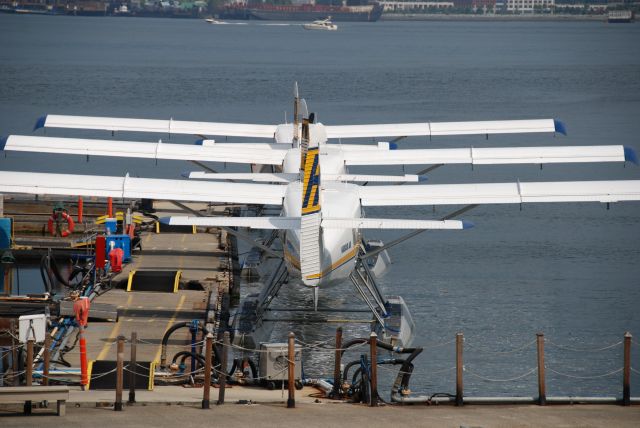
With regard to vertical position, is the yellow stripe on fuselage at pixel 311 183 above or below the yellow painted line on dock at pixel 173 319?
above

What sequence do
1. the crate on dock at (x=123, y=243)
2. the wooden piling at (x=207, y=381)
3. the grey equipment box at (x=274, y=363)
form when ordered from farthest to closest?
1. the crate on dock at (x=123, y=243)
2. the grey equipment box at (x=274, y=363)
3. the wooden piling at (x=207, y=381)

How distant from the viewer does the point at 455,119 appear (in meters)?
81.1

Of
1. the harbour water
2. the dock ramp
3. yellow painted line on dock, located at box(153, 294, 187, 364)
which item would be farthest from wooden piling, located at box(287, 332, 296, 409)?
the dock ramp

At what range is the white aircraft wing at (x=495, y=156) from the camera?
3556cm

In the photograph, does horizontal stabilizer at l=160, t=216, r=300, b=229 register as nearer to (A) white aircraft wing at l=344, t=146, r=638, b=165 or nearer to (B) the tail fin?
(B) the tail fin

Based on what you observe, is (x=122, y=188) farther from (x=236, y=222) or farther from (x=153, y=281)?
(x=236, y=222)

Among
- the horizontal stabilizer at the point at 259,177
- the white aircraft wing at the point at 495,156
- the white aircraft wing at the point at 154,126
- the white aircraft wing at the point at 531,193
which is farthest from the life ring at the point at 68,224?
the white aircraft wing at the point at 531,193

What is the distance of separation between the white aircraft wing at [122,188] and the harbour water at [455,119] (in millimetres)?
3414

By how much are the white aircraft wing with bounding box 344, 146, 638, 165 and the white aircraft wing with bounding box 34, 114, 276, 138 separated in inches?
322

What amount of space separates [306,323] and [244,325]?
72.8 inches

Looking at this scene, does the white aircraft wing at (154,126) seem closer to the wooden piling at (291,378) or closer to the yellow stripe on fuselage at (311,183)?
the yellow stripe on fuselage at (311,183)

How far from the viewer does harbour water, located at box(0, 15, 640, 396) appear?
29125 millimetres

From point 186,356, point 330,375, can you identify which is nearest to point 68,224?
point 330,375

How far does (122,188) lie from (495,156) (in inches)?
482
